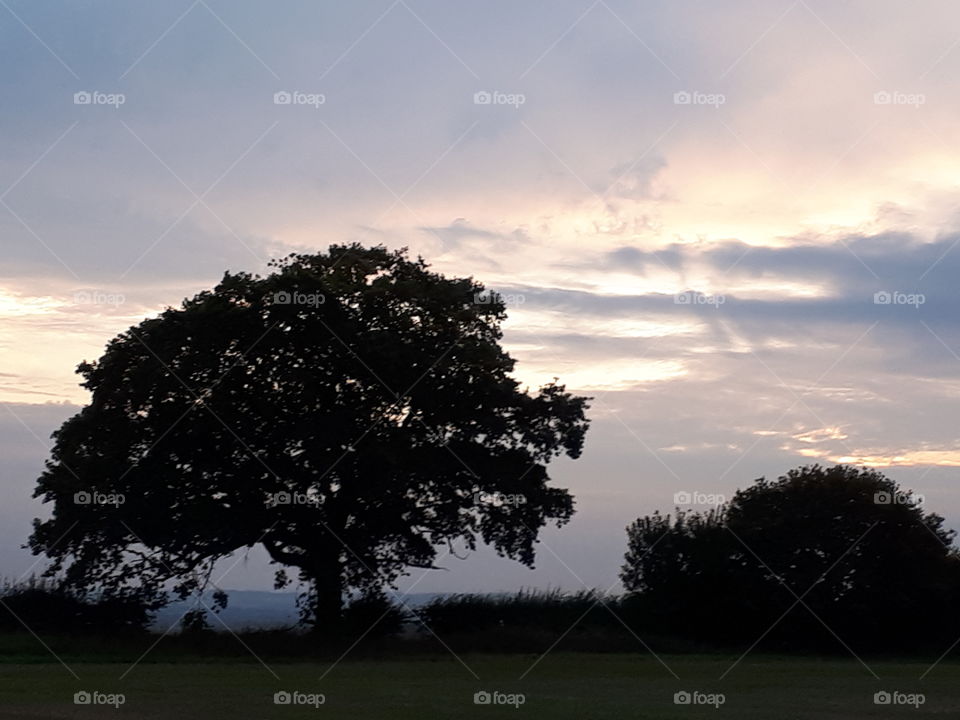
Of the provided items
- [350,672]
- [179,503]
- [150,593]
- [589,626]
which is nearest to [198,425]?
[179,503]

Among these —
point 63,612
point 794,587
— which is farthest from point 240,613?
point 794,587

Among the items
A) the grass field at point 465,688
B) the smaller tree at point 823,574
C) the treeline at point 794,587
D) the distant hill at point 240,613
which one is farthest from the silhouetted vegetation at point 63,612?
the smaller tree at point 823,574

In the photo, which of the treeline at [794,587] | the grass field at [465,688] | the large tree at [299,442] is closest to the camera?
the grass field at [465,688]

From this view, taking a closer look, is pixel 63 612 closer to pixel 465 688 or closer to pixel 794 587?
pixel 465 688

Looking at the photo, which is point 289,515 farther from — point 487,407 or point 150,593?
point 487,407

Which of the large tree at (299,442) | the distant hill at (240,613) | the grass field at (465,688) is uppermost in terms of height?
the large tree at (299,442)

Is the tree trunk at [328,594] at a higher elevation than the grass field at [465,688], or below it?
higher

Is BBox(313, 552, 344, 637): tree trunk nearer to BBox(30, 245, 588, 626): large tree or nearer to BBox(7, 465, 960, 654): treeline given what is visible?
BBox(30, 245, 588, 626): large tree

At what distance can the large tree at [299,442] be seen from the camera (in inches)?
1286

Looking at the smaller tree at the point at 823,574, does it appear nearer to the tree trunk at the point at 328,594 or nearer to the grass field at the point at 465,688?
the grass field at the point at 465,688

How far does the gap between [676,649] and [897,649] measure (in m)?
8.68

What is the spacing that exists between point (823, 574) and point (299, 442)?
64.1 ft

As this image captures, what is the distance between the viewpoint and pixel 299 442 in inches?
1298

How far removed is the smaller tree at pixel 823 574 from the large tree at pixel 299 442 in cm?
985
